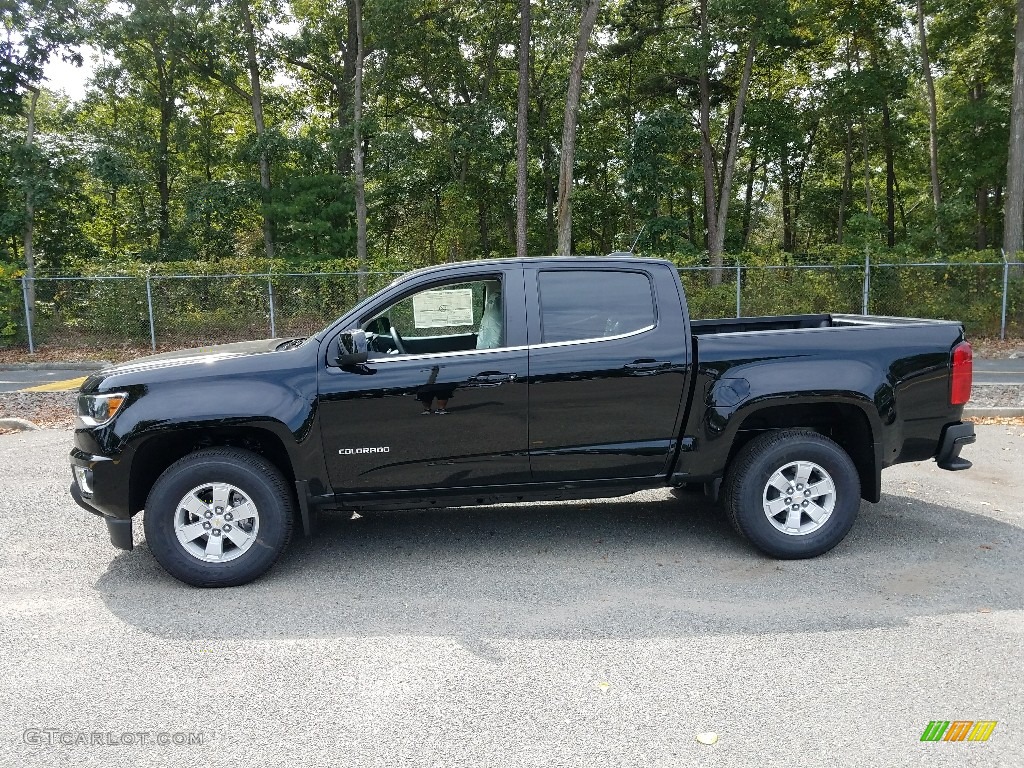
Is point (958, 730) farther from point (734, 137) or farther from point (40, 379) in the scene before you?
point (734, 137)

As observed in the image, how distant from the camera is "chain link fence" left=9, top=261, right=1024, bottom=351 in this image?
1831 centimetres

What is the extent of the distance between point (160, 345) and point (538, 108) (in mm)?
18294

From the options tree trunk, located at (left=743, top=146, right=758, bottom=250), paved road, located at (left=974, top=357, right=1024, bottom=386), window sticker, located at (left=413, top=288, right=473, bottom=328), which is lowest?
paved road, located at (left=974, top=357, right=1024, bottom=386)

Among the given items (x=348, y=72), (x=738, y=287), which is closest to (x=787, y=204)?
(x=348, y=72)

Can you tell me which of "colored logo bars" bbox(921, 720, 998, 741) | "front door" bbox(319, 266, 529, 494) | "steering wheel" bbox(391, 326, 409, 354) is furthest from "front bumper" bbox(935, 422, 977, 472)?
"steering wheel" bbox(391, 326, 409, 354)

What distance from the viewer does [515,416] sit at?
4.79 metres

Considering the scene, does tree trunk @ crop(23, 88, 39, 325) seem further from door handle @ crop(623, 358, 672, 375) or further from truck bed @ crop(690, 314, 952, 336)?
door handle @ crop(623, 358, 672, 375)

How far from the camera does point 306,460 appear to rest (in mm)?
4688

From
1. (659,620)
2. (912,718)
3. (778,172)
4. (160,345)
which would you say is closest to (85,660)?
(659,620)

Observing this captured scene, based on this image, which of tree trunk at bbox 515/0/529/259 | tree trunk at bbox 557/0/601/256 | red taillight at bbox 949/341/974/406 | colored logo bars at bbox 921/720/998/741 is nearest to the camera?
colored logo bars at bbox 921/720/998/741

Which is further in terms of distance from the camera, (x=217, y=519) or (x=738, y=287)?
(x=738, y=287)

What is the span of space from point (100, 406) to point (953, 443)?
539cm

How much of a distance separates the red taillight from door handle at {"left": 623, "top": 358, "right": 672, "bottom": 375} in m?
1.88

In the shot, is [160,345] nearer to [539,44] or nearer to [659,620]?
[659,620]
